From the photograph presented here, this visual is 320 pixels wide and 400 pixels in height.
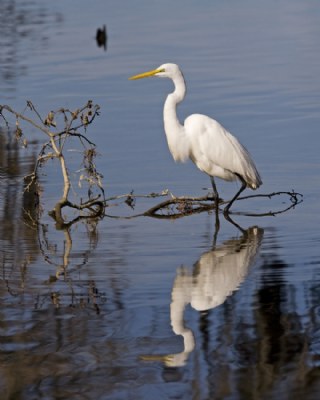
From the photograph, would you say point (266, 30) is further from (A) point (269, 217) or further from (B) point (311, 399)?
(B) point (311, 399)

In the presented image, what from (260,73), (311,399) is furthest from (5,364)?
(260,73)

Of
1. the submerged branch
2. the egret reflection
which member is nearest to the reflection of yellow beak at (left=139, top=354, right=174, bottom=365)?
the egret reflection

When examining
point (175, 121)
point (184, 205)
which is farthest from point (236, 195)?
point (175, 121)

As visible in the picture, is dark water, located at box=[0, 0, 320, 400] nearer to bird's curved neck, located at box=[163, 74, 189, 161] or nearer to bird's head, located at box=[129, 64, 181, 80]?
bird's curved neck, located at box=[163, 74, 189, 161]

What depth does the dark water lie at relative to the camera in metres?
6.03

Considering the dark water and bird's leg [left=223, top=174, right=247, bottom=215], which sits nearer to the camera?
the dark water

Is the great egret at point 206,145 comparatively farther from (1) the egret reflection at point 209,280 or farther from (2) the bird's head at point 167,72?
(1) the egret reflection at point 209,280

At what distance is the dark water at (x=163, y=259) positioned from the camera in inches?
237

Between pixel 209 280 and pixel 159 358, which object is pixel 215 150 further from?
pixel 159 358

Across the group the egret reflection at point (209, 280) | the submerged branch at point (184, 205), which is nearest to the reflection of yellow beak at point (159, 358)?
the egret reflection at point (209, 280)

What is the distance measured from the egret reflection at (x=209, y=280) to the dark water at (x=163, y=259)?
0.02 meters

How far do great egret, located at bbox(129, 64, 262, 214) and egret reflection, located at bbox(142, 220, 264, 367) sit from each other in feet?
3.62

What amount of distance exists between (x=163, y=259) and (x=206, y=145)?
2283 mm

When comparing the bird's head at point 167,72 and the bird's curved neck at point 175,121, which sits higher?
the bird's head at point 167,72
